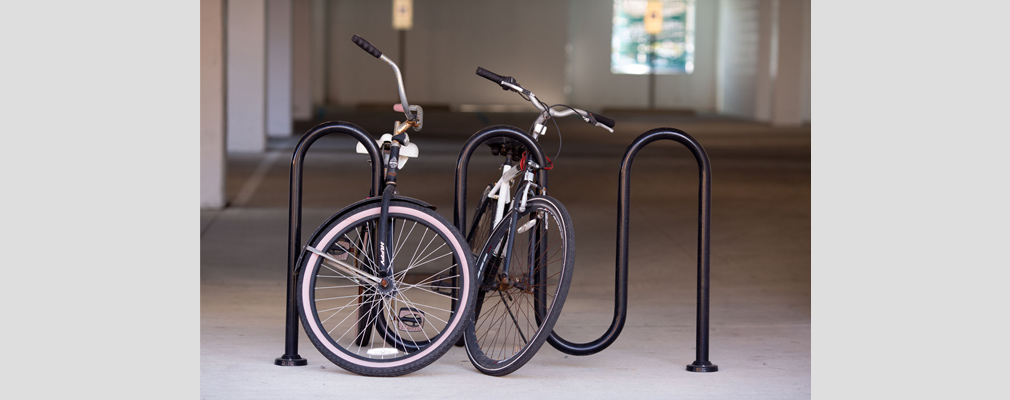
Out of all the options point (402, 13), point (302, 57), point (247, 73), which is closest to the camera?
point (247, 73)

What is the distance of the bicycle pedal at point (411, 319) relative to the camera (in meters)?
4.05


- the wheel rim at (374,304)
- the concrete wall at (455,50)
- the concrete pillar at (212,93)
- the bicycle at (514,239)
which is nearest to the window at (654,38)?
the concrete wall at (455,50)

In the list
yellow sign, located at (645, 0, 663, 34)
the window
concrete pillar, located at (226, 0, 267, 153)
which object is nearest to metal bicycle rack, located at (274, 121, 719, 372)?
concrete pillar, located at (226, 0, 267, 153)

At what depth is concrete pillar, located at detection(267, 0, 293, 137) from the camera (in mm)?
16625

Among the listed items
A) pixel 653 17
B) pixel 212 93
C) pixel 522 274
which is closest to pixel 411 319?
pixel 522 274

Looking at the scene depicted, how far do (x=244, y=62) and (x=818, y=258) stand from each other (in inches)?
441

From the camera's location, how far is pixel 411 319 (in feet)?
13.3

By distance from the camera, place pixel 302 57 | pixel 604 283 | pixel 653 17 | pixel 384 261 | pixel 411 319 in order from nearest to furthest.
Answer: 1. pixel 384 261
2. pixel 411 319
3. pixel 604 283
4. pixel 302 57
5. pixel 653 17

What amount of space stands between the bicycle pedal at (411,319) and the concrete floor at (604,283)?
179 millimetres

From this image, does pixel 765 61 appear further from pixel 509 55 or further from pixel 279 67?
pixel 279 67

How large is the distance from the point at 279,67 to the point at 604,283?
38.1ft

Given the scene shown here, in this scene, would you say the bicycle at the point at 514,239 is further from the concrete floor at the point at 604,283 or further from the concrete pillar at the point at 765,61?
the concrete pillar at the point at 765,61

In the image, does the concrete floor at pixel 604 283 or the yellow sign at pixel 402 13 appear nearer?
the concrete floor at pixel 604 283

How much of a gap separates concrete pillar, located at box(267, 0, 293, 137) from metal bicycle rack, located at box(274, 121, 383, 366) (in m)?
12.7
